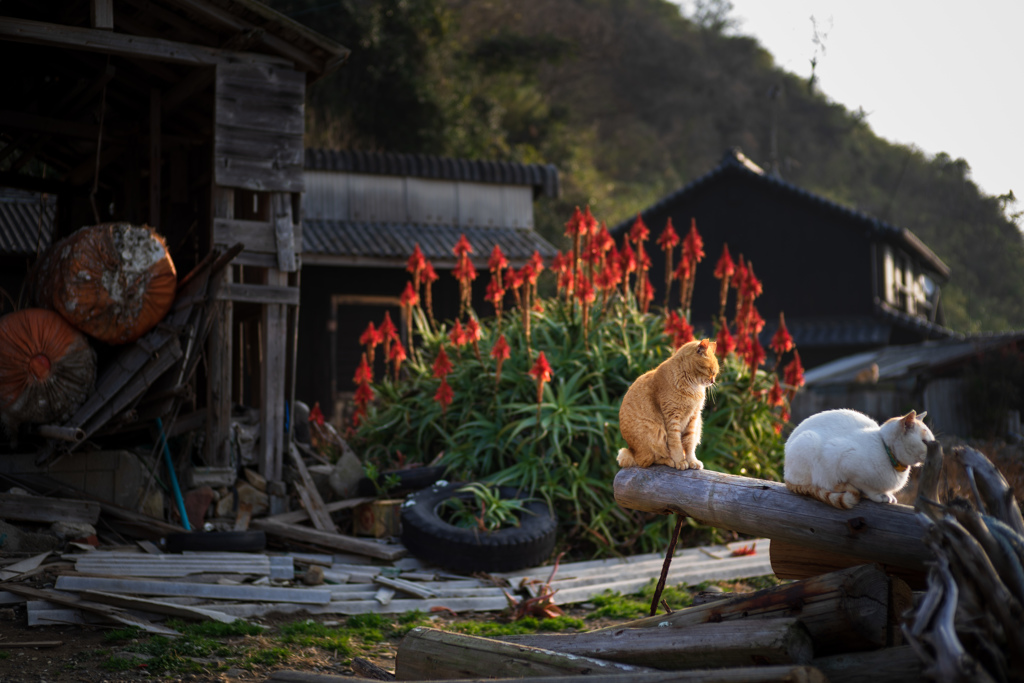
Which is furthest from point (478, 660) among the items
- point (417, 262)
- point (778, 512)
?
point (417, 262)

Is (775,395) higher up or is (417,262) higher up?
(417,262)

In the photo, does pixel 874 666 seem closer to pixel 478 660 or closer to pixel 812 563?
pixel 812 563

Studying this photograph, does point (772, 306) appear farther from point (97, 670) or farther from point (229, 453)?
point (97, 670)

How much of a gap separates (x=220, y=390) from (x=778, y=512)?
6074 mm

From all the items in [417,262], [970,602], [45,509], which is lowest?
[45,509]

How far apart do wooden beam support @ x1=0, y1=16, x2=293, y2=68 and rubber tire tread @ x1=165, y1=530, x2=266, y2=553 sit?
4.45 m

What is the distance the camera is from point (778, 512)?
3186 mm

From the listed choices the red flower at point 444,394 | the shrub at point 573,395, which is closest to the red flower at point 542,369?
the shrub at point 573,395

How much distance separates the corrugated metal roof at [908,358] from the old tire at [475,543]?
32.9ft

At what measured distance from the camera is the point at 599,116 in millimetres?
38062

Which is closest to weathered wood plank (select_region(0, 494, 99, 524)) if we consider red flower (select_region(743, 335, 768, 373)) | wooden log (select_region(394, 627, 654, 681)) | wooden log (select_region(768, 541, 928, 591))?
wooden log (select_region(394, 627, 654, 681))

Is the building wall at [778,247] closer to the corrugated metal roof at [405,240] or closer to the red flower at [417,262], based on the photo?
the corrugated metal roof at [405,240]

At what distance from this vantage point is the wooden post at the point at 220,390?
768 centimetres

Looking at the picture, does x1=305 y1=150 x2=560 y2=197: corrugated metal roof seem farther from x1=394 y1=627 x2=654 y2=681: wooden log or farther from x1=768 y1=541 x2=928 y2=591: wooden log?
x1=768 y1=541 x2=928 y2=591: wooden log
